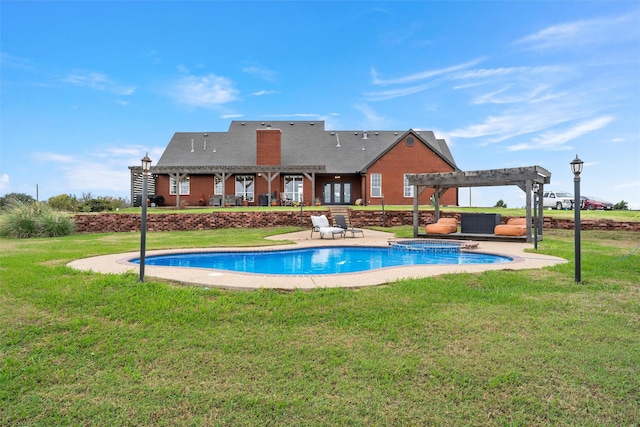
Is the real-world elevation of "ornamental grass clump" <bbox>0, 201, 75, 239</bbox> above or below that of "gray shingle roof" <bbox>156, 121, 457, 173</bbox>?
below

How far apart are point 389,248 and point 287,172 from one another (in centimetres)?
1605

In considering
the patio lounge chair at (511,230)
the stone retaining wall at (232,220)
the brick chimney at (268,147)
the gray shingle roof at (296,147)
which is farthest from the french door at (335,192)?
the patio lounge chair at (511,230)

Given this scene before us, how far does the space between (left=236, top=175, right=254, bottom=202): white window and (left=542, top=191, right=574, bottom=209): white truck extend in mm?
21604

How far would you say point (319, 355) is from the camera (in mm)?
3926

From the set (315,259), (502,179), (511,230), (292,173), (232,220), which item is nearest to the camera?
(315,259)

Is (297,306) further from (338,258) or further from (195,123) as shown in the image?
(195,123)

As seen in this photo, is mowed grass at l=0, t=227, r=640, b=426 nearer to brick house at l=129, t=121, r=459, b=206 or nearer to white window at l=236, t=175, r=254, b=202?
brick house at l=129, t=121, r=459, b=206

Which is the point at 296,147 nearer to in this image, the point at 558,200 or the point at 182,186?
the point at 182,186

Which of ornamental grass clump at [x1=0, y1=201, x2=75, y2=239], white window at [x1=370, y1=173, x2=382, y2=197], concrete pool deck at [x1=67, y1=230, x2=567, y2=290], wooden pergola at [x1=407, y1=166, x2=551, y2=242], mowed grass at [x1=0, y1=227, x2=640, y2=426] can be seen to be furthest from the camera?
white window at [x1=370, y1=173, x2=382, y2=197]

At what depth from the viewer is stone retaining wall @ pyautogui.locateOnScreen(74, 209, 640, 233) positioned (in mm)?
19656

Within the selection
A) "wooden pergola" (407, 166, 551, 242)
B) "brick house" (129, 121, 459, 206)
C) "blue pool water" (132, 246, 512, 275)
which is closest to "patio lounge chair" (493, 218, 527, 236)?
"wooden pergola" (407, 166, 551, 242)

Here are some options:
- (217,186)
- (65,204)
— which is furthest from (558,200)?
(65,204)

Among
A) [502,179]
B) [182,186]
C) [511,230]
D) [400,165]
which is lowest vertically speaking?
[511,230]

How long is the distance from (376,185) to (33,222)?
20487 mm
